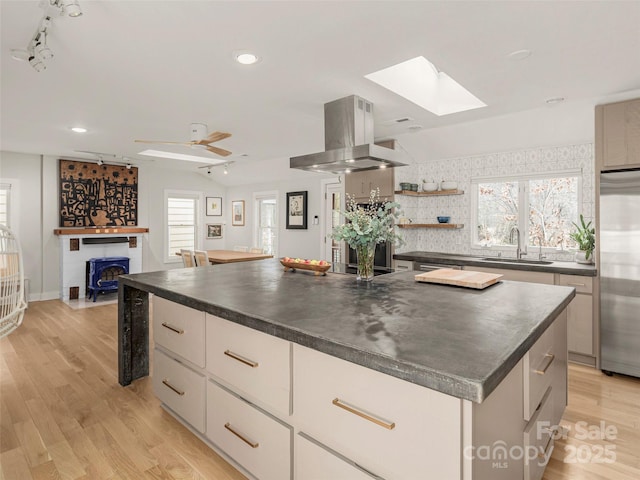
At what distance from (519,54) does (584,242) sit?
88.2 inches

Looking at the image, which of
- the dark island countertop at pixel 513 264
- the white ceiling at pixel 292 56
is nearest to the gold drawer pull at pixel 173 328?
the white ceiling at pixel 292 56

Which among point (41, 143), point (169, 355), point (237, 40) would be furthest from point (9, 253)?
point (41, 143)

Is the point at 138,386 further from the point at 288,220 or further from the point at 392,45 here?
the point at 288,220

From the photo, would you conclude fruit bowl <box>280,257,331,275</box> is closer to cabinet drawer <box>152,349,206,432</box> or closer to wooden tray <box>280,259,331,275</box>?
wooden tray <box>280,259,331,275</box>

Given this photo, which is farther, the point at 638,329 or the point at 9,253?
the point at 638,329

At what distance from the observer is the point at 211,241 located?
27.2 feet

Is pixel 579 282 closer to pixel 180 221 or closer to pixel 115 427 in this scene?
pixel 115 427

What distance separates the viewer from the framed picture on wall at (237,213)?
26.7 feet

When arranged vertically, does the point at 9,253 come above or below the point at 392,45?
below

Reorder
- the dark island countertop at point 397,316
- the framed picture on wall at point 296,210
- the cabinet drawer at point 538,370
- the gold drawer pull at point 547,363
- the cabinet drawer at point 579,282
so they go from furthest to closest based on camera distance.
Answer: the framed picture on wall at point 296,210, the cabinet drawer at point 579,282, the gold drawer pull at point 547,363, the cabinet drawer at point 538,370, the dark island countertop at point 397,316

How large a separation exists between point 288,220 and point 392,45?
16.4 feet

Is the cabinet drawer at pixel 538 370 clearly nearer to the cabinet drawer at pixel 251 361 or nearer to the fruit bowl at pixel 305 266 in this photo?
the cabinet drawer at pixel 251 361

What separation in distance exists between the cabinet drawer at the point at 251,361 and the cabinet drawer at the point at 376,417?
8 cm

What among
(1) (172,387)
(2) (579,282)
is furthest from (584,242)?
(1) (172,387)
